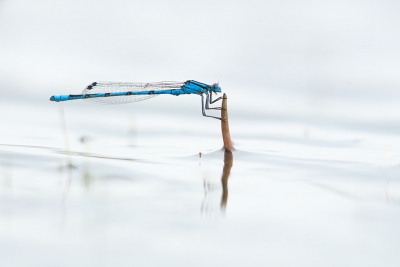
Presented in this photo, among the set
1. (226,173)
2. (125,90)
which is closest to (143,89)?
(125,90)

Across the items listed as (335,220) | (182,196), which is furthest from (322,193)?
(182,196)

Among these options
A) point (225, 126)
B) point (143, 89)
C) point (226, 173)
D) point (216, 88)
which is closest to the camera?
point (226, 173)

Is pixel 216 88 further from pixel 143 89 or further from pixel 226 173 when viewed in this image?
pixel 226 173

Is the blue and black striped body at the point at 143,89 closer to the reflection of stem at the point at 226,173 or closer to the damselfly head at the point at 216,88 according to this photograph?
the damselfly head at the point at 216,88

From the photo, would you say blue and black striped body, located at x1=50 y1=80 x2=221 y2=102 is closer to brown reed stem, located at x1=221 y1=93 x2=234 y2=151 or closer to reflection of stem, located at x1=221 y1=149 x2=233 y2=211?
brown reed stem, located at x1=221 y1=93 x2=234 y2=151

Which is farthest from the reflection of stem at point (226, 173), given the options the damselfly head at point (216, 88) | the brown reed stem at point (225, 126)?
the damselfly head at point (216, 88)

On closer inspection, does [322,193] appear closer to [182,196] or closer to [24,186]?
[182,196]

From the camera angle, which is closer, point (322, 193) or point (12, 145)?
point (322, 193)
